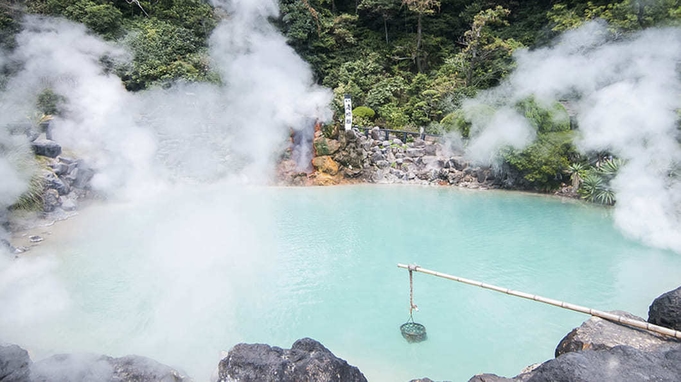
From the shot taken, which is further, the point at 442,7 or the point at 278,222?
the point at 442,7

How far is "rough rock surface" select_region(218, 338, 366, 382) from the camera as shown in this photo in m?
2.68

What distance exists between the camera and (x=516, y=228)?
755 centimetres

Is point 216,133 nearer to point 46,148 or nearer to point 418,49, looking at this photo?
point 46,148

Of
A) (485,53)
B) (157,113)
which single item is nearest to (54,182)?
(157,113)

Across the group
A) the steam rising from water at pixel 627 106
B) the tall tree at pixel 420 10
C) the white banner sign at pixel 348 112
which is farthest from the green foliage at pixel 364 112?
the tall tree at pixel 420 10

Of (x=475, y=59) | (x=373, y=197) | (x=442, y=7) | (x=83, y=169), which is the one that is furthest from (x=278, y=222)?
(x=442, y=7)

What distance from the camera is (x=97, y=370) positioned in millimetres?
2992

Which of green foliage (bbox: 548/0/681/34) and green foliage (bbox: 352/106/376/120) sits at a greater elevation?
green foliage (bbox: 548/0/681/34)

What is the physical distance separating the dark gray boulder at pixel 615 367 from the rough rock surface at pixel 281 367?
123 cm

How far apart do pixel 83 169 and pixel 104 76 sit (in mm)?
4291

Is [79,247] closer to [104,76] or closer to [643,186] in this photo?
[104,76]

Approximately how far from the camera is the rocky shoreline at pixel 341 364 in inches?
88.5

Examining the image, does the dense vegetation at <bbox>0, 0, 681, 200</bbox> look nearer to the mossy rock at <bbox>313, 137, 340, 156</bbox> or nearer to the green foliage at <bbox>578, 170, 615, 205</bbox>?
the green foliage at <bbox>578, 170, 615, 205</bbox>

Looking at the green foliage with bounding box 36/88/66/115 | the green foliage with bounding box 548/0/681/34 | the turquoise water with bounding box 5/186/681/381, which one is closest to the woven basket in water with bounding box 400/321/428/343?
the turquoise water with bounding box 5/186/681/381
